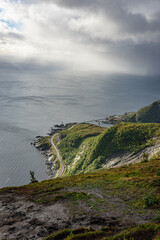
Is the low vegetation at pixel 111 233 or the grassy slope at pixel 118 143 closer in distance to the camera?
the low vegetation at pixel 111 233

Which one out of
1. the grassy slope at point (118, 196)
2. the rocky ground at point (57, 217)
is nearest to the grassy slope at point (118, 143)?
the grassy slope at point (118, 196)

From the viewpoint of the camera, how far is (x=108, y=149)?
7538 centimetres

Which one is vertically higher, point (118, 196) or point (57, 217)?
point (57, 217)

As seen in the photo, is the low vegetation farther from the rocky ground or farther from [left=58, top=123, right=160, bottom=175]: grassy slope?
[left=58, top=123, right=160, bottom=175]: grassy slope

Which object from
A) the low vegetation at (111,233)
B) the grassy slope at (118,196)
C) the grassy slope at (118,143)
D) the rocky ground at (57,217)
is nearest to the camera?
the low vegetation at (111,233)

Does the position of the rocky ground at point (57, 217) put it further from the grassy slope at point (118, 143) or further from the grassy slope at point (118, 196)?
the grassy slope at point (118, 143)

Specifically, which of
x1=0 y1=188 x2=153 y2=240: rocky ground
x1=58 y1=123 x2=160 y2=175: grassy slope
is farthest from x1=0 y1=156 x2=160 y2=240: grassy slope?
x1=58 y1=123 x2=160 y2=175: grassy slope

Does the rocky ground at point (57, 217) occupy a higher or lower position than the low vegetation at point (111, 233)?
lower

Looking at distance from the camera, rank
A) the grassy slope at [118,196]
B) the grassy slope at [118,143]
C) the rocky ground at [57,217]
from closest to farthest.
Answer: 1. the grassy slope at [118,196]
2. the rocky ground at [57,217]
3. the grassy slope at [118,143]

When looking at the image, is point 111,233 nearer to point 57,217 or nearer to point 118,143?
point 57,217

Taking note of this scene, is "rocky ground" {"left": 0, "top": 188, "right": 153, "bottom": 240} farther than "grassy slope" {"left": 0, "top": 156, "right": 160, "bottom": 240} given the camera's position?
Yes

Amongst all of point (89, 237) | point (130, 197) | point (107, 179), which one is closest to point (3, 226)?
point (89, 237)

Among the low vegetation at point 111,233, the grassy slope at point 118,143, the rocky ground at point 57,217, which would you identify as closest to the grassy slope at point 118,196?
the low vegetation at point 111,233

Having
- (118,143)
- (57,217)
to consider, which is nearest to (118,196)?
(57,217)
